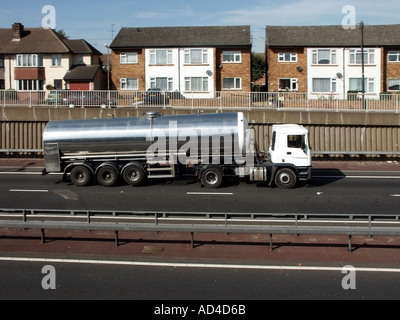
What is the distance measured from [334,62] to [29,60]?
101 feet

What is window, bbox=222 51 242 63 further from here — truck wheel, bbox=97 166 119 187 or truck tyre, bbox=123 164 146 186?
truck wheel, bbox=97 166 119 187

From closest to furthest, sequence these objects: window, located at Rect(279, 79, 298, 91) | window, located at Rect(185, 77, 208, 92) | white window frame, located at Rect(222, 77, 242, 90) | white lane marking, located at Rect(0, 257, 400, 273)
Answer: white lane marking, located at Rect(0, 257, 400, 273)
white window frame, located at Rect(222, 77, 242, 90)
window, located at Rect(185, 77, 208, 92)
window, located at Rect(279, 79, 298, 91)

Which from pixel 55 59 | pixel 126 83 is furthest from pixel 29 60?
pixel 126 83

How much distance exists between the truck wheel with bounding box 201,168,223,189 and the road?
2.87 m

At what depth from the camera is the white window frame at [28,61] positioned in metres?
50.1

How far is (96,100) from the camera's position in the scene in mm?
28891

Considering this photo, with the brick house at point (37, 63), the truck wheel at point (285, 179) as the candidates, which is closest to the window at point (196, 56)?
the brick house at point (37, 63)

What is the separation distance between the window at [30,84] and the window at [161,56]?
1396 cm

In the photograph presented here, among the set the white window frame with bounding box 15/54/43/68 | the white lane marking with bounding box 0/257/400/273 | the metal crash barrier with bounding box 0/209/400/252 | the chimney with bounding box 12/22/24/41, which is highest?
the chimney with bounding box 12/22/24/41

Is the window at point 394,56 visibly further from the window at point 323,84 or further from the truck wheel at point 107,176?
the truck wheel at point 107,176

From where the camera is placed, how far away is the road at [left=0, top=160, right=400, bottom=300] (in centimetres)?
822

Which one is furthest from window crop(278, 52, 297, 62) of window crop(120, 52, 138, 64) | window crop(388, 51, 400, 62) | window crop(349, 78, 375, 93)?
window crop(120, 52, 138, 64)
